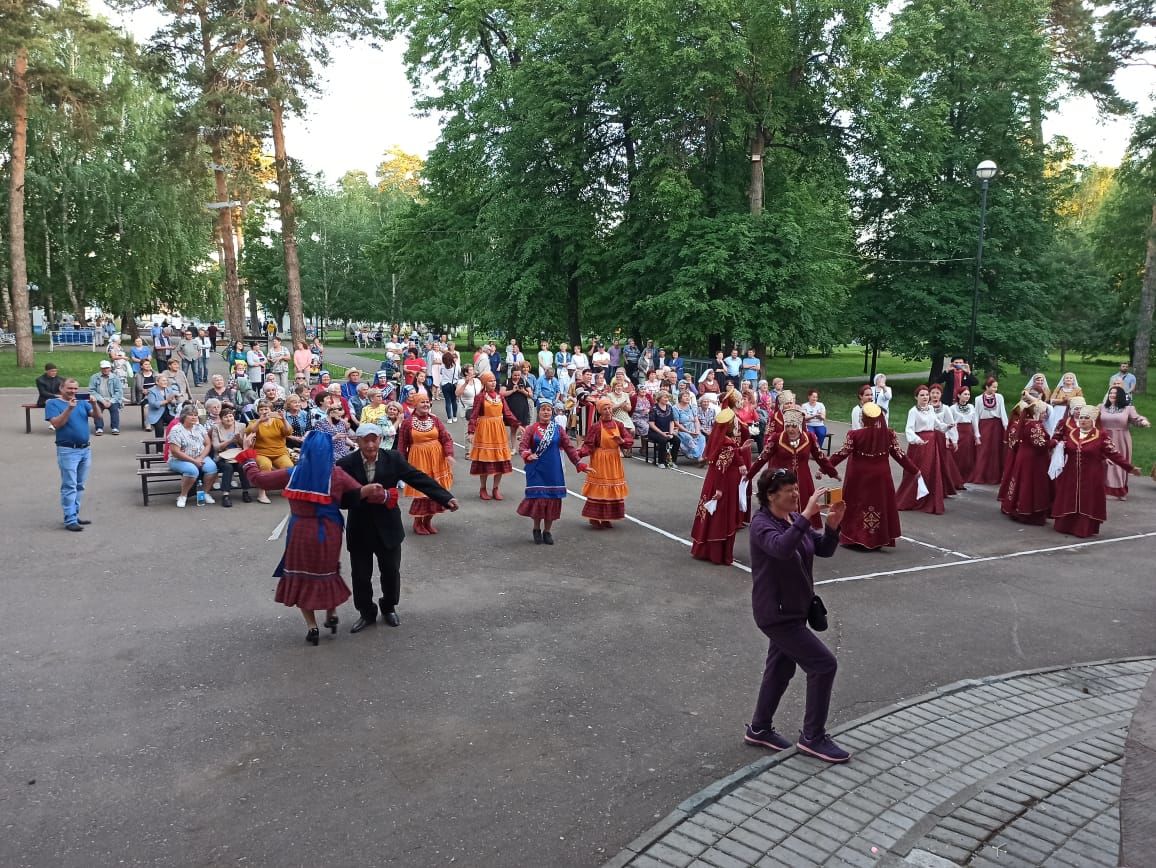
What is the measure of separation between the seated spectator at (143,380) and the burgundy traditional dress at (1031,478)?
1774cm

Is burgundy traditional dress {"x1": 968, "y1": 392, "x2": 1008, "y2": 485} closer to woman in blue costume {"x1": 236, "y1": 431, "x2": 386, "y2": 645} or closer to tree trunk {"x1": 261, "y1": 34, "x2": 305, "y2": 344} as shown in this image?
woman in blue costume {"x1": 236, "y1": 431, "x2": 386, "y2": 645}

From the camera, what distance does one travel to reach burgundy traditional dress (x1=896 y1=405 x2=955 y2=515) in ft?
41.4

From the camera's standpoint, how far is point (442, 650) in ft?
22.5

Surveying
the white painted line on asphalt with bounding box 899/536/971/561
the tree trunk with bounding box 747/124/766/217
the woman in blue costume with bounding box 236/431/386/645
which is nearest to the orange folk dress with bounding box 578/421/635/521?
the white painted line on asphalt with bounding box 899/536/971/561

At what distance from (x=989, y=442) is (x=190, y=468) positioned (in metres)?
13.3

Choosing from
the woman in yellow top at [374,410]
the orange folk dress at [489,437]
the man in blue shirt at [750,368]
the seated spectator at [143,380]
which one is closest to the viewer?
the woman in yellow top at [374,410]

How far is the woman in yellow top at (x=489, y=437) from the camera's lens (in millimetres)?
12758

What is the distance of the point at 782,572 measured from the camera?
5.01m

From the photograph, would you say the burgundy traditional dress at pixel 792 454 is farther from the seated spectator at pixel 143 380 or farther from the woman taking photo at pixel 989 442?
the seated spectator at pixel 143 380

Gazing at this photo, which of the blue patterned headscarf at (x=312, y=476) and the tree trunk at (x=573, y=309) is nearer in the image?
the blue patterned headscarf at (x=312, y=476)

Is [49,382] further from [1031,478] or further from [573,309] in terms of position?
[573,309]

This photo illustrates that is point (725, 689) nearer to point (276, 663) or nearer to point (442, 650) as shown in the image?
point (442, 650)

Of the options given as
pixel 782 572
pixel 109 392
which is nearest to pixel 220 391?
pixel 109 392

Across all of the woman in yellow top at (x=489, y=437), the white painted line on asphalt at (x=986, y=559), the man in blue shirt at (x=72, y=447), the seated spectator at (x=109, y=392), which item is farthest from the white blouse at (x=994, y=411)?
the seated spectator at (x=109, y=392)
